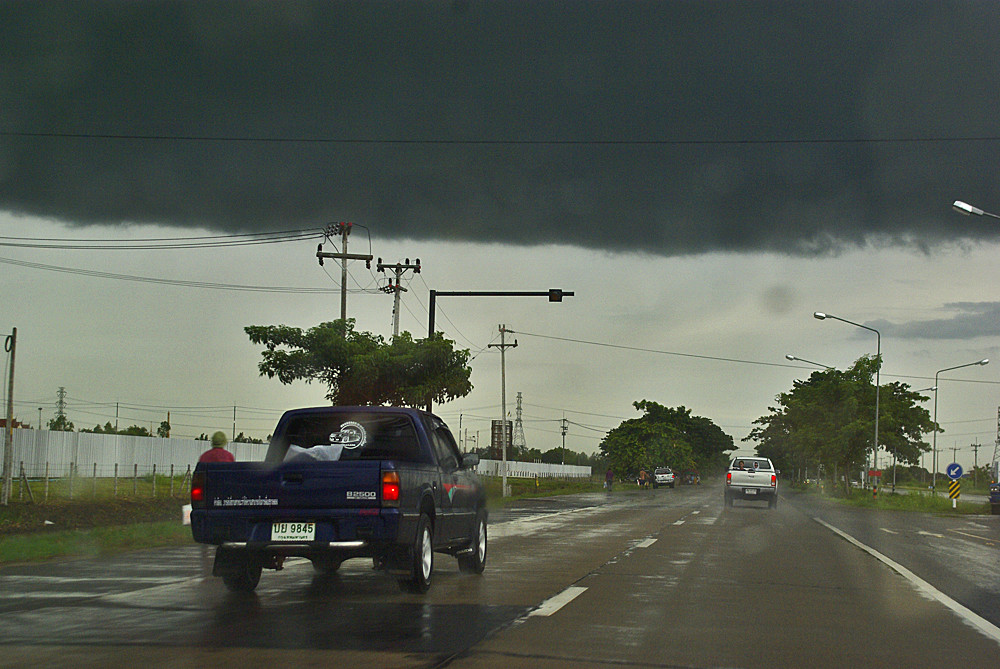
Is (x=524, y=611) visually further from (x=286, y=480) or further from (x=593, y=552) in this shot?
(x=593, y=552)

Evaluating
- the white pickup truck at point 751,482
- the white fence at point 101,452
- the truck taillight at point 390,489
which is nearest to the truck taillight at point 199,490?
the truck taillight at point 390,489

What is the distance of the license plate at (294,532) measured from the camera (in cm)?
984

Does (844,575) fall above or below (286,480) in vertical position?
below

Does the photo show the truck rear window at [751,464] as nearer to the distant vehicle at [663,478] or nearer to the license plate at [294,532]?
the license plate at [294,532]

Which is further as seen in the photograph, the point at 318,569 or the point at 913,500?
the point at 913,500

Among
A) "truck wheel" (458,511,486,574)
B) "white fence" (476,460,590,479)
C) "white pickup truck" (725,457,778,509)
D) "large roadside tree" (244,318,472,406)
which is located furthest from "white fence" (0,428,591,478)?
"white fence" (476,460,590,479)

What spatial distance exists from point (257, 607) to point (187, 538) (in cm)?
1028

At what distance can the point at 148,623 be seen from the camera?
8516 millimetres

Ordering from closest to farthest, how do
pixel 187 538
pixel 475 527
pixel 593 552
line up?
pixel 475 527
pixel 593 552
pixel 187 538

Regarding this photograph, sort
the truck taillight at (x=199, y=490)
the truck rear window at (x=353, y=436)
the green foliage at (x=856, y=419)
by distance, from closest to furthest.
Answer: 1. the truck taillight at (x=199, y=490)
2. the truck rear window at (x=353, y=436)
3. the green foliage at (x=856, y=419)

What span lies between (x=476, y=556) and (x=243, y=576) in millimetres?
3225

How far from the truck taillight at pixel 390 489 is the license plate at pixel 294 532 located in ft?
2.36

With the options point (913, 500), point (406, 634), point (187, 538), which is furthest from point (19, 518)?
point (913, 500)

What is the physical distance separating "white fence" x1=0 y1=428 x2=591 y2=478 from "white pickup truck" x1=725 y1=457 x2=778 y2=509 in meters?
25.4
